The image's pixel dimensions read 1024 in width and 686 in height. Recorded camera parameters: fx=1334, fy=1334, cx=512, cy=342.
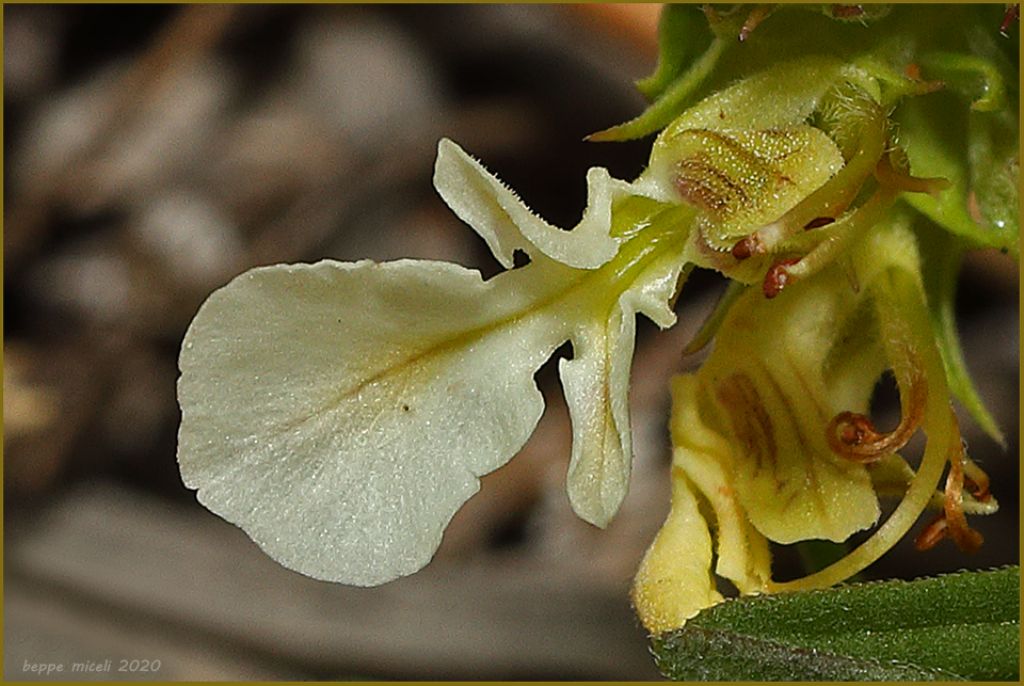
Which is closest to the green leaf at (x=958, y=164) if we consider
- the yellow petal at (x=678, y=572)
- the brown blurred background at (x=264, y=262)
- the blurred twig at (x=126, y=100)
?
the yellow petal at (x=678, y=572)

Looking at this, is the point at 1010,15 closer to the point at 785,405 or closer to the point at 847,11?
the point at 847,11

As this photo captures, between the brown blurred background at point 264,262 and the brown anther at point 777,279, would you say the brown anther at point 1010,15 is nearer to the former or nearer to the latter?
the brown anther at point 777,279

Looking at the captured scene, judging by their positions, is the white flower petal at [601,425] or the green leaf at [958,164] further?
the green leaf at [958,164]

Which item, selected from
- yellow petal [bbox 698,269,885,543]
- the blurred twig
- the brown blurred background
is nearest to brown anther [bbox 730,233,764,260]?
yellow petal [bbox 698,269,885,543]

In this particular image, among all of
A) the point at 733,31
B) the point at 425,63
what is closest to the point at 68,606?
the point at 425,63

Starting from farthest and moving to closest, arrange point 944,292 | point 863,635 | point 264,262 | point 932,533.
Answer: point 264,262 < point 944,292 < point 932,533 < point 863,635

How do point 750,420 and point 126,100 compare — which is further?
point 126,100

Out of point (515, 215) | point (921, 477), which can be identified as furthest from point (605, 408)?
point (921, 477)

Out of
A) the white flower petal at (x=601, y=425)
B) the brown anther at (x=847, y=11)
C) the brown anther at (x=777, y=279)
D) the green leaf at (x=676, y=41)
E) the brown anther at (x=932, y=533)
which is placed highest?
the brown anther at (x=847, y=11)
